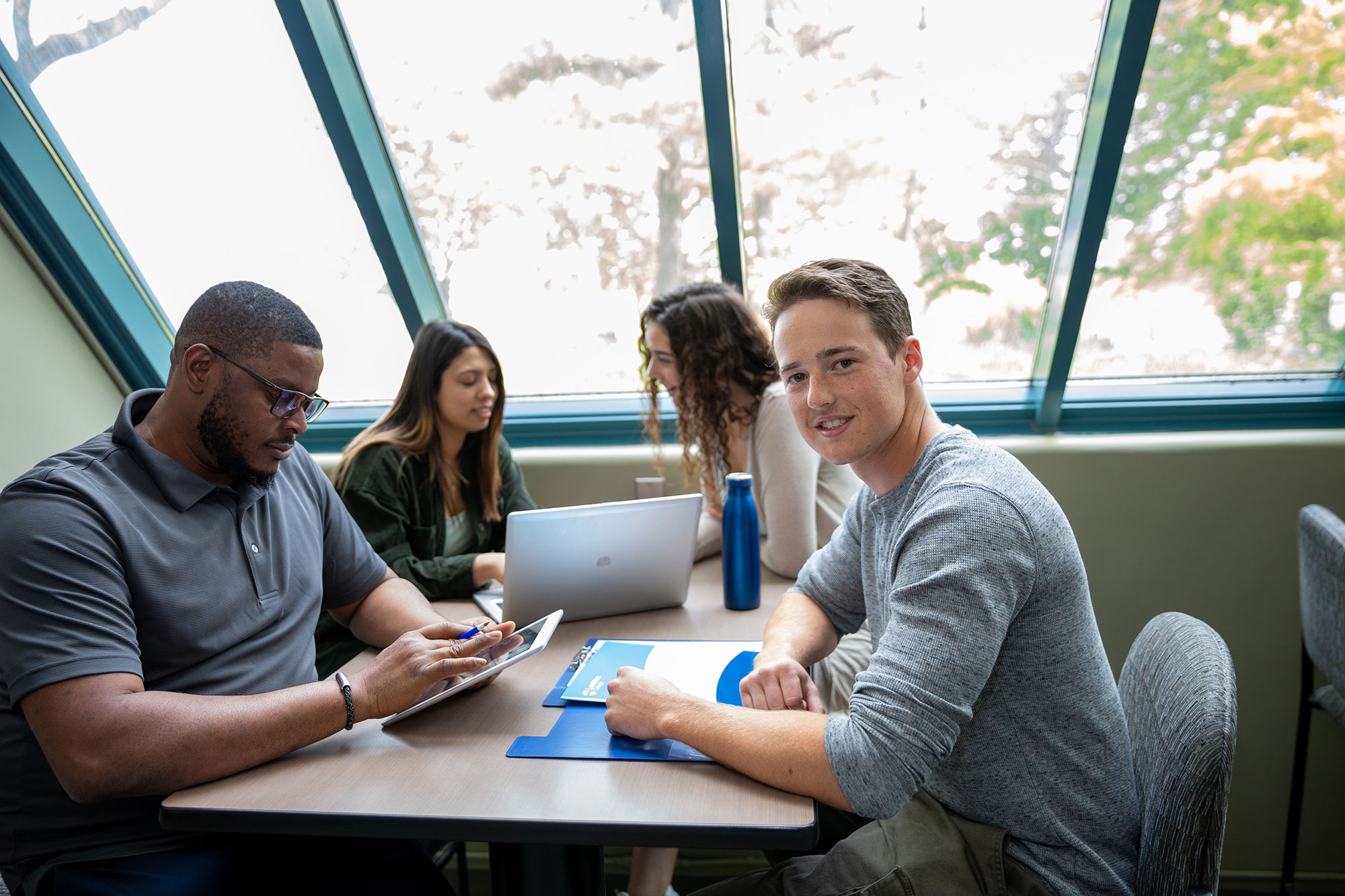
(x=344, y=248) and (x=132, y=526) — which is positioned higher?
(x=344, y=248)

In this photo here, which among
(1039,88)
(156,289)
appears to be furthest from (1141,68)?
(156,289)

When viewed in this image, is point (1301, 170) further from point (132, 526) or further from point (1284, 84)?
point (132, 526)

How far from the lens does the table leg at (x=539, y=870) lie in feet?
4.14

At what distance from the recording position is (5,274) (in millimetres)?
2582

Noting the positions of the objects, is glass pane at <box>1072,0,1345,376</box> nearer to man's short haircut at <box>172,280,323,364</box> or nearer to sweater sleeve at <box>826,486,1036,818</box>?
sweater sleeve at <box>826,486,1036,818</box>

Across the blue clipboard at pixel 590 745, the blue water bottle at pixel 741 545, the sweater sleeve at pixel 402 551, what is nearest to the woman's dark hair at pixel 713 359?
the blue water bottle at pixel 741 545

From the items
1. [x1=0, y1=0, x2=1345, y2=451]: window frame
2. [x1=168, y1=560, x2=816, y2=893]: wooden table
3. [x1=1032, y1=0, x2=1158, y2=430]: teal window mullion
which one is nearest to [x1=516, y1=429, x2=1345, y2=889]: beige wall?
[x1=0, y1=0, x2=1345, y2=451]: window frame

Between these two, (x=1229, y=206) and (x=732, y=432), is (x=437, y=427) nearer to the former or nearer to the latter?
(x=732, y=432)

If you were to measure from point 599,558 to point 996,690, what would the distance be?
0.80m

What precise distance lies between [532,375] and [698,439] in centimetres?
91

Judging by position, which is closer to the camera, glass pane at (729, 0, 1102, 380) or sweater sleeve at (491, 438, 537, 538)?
glass pane at (729, 0, 1102, 380)

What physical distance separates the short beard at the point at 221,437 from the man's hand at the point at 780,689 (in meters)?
0.96

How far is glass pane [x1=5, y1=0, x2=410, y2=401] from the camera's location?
2.50 metres

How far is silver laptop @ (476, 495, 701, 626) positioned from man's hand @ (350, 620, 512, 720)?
22 centimetres
